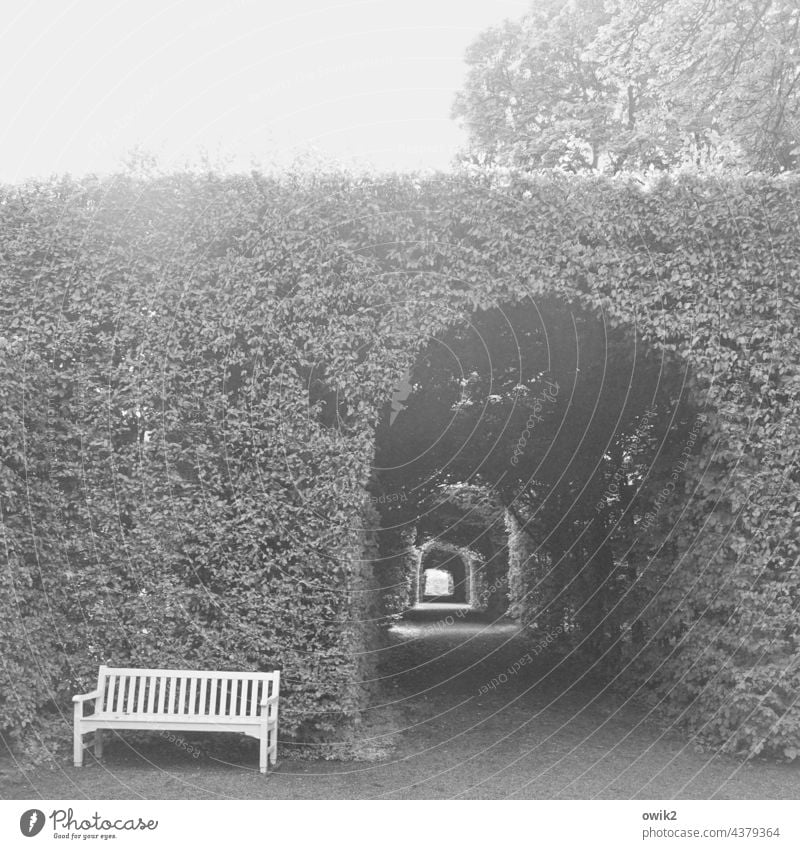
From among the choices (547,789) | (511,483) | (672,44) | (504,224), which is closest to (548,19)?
(672,44)

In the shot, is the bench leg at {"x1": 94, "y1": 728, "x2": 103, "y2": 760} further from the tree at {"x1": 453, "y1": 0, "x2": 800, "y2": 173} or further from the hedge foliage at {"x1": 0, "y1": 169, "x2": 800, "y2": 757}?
the tree at {"x1": 453, "y1": 0, "x2": 800, "y2": 173}

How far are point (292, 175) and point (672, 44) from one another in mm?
7213

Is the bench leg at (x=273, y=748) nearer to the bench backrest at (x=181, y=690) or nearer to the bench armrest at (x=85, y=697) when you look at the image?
the bench backrest at (x=181, y=690)

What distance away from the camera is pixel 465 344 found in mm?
10391

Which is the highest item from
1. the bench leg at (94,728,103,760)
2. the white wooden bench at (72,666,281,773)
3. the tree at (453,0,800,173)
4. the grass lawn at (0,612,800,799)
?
the tree at (453,0,800,173)

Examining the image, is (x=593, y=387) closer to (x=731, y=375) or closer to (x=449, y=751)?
(x=731, y=375)

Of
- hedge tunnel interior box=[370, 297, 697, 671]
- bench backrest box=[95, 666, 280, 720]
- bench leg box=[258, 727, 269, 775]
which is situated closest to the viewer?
bench leg box=[258, 727, 269, 775]

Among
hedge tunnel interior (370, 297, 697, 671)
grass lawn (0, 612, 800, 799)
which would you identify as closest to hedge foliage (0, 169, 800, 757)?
grass lawn (0, 612, 800, 799)

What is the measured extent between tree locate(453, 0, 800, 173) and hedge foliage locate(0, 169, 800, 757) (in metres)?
1.68

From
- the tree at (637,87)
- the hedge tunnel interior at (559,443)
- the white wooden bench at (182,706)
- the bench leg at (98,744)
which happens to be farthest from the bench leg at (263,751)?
the tree at (637,87)

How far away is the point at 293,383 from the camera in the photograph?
7.66 meters

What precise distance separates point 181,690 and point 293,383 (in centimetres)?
296

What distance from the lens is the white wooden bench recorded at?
6910mm

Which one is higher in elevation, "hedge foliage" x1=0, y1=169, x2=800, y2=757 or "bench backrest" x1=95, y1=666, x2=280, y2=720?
"hedge foliage" x1=0, y1=169, x2=800, y2=757
